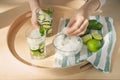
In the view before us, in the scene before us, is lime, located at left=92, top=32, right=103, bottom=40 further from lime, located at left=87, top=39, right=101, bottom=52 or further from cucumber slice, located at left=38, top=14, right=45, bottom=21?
cucumber slice, located at left=38, top=14, right=45, bottom=21

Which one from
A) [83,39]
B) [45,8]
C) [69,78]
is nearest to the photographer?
[69,78]

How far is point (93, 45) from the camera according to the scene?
97 cm

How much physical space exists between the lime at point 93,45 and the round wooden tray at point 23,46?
7 cm

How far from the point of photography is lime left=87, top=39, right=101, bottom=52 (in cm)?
97

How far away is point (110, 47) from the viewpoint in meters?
0.98

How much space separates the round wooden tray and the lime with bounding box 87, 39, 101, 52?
2.6 inches

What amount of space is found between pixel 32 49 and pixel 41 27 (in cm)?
10

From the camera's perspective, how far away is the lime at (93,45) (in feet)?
3.17

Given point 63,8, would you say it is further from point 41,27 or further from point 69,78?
point 69,78

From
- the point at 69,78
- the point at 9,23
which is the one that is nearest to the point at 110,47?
the point at 69,78

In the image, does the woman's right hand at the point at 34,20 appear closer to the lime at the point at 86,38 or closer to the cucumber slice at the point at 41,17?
the cucumber slice at the point at 41,17

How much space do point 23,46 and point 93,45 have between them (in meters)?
0.27

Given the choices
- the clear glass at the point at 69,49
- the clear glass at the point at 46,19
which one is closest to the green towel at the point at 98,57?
the clear glass at the point at 69,49

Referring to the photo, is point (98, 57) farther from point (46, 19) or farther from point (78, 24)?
point (46, 19)
